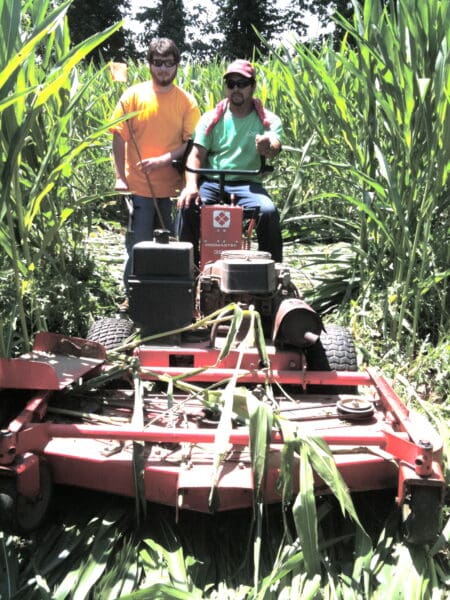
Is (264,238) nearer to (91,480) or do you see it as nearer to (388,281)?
(388,281)

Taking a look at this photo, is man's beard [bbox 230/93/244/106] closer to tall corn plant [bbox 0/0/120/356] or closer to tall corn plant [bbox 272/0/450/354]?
tall corn plant [bbox 272/0/450/354]

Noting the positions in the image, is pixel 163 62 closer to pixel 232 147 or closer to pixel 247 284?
pixel 232 147

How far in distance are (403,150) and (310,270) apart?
79.1 inches

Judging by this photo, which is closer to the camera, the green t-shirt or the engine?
the engine

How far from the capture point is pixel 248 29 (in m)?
35.7

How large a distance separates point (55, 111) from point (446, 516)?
10.1ft

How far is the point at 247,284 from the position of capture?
3.17 meters

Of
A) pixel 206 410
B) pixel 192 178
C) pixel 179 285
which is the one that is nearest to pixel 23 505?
pixel 206 410

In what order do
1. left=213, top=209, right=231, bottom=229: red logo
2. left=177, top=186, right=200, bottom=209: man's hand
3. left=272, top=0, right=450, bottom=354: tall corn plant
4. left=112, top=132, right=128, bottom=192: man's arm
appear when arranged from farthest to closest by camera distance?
left=112, top=132, right=128, bottom=192: man's arm < left=177, top=186, right=200, bottom=209: man's hand < left=213, top=209, right=231, bottom=229: red logo < left=272, top=0, right=450, bottom=354: tall corn plant

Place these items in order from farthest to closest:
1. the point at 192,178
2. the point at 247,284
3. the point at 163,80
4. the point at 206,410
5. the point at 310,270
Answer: the point at 310,270 → the point at 163,80 → the point at 192,178 → the point at 247,284 → the point at 206,410

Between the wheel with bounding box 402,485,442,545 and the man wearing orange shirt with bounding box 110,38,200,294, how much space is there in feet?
8.19

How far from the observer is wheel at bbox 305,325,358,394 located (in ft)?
10.4

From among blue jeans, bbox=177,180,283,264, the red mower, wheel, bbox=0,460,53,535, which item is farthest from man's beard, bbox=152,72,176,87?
wheel, bbox=0,460,53,535

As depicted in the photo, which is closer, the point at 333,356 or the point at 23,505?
the point at 23,505
